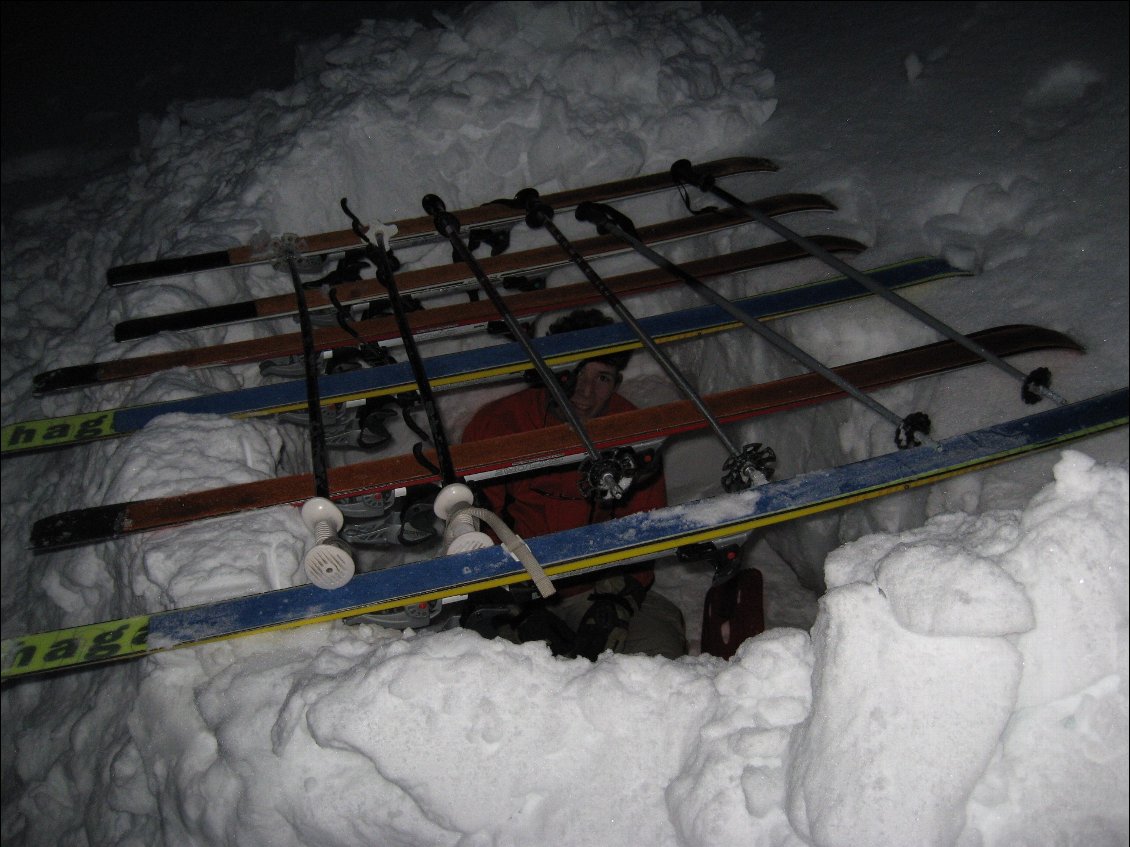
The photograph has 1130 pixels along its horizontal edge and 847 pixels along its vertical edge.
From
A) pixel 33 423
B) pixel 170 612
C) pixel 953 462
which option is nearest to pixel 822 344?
pixel 953 462

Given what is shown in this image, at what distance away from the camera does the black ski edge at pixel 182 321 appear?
9.84 feet

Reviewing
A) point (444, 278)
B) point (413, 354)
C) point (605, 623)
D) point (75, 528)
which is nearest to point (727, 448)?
point (413, 354)

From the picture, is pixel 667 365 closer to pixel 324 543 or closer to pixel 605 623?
pixel 324 543

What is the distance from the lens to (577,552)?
1.74 meters

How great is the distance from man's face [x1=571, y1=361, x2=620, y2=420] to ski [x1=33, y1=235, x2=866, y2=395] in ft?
1.35

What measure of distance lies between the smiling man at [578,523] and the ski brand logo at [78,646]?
1.47 meters

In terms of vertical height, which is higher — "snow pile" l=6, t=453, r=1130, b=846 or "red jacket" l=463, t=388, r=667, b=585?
"red jacket" l=463, t=388, r=667, b=585

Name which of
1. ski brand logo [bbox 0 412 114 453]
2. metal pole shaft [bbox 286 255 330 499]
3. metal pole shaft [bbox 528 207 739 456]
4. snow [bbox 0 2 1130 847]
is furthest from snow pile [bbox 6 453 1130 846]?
ski brand logo [bbox 0 412 114 453]

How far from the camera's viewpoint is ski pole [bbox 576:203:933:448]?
6.50 ft

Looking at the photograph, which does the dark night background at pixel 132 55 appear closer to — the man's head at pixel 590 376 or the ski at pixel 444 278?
the ski at pixel 444 278

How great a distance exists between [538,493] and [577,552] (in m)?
1.71

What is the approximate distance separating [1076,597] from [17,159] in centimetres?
710

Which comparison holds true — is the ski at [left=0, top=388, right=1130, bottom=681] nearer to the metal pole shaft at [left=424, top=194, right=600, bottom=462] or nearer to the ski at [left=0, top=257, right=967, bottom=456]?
the metal pole shaft at [left=424, top=194, right=600, bottom=462]

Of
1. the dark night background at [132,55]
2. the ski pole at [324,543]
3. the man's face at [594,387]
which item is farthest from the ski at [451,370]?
the dark night background at [132,55]
